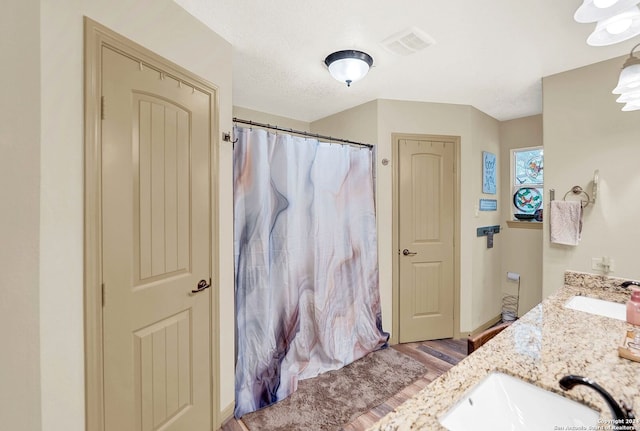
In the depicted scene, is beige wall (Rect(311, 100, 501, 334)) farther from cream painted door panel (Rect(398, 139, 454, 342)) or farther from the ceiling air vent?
the ceiling air vent

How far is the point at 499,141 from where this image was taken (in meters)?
3.41

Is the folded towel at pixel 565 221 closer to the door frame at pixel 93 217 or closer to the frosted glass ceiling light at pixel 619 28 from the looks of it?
the frosted glass ceiling light at pixel 619 28

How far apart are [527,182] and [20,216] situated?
4194 mm

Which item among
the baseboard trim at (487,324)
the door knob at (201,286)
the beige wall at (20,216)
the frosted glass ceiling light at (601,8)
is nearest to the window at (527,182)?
the baseboard trim at (487,324)

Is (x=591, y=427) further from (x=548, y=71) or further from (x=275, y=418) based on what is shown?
(x=548, y=71)

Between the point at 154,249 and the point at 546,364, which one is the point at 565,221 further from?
the point at 154,249

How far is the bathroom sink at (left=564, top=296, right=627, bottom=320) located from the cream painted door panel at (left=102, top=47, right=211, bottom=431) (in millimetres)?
2133

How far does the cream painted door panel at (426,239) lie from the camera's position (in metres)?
2.83

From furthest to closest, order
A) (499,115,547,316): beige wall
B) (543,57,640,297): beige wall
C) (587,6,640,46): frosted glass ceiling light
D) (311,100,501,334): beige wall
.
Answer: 1. (499,115,547,316): beige wall
2. (311,100,501,334): beige wall
3. (543,57,640,297): beige wall
4. (587,6,640,46): frosted glass ceiling light

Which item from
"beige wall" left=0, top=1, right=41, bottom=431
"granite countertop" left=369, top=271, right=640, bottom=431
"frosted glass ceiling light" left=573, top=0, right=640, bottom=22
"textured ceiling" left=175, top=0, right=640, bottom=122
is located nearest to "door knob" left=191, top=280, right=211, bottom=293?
"beige wall" left=0, top=1, right=41, bottom=431

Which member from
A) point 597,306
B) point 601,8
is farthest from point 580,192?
point 601,8

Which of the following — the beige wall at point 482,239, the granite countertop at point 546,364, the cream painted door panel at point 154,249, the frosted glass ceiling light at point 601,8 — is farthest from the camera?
the beige wall at point 482,239

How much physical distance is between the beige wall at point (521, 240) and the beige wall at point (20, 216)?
4057 mm

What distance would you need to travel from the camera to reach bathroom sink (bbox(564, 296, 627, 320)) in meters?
1.50
